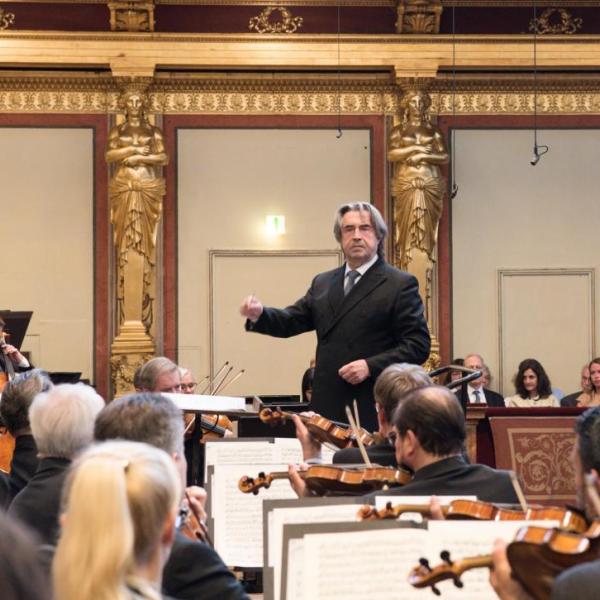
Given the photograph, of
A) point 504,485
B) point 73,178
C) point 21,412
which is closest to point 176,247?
point 73,178

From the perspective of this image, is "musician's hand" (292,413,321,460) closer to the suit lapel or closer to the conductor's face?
the suit lapel

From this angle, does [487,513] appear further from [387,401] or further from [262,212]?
[262,212]

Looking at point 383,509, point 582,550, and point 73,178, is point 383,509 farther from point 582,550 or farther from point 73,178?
point 73,178

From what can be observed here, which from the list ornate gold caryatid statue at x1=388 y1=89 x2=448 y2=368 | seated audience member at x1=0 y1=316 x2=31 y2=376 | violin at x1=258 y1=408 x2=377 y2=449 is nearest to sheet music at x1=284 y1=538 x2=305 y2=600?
violin at x1=258 y1=408 x2=377 y2=449

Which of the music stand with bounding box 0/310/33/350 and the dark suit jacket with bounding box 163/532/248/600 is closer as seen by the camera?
the dark suit jacket with bounding box 163/532/248/600

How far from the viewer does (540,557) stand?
1847mm

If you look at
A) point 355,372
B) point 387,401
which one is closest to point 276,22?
point 355,372

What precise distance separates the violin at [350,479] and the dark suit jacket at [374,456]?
1.23 ft

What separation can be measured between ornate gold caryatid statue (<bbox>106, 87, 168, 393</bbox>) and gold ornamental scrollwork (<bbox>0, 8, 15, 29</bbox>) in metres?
1.09

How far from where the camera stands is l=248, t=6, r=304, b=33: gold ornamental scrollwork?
10.9 meters

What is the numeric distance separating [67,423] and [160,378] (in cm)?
250

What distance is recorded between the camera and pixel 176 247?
1085cm

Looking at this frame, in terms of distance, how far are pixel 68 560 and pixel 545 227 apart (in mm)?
9743

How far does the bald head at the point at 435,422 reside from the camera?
315 centimetres
